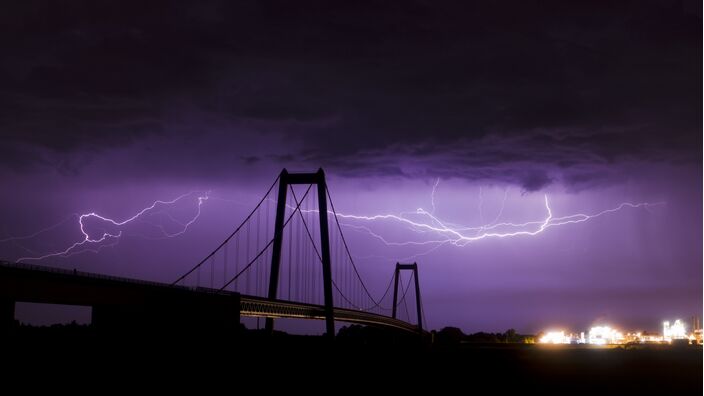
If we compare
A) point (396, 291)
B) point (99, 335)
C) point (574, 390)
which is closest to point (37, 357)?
point (99, 335)

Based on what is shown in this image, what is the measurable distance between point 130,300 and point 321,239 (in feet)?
70.9

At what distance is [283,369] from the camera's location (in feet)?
159

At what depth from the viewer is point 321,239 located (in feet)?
205

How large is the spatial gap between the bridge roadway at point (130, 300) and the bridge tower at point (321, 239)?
6.61ft

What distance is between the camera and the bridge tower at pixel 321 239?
61.5 m

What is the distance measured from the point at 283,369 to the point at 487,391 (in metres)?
13.4

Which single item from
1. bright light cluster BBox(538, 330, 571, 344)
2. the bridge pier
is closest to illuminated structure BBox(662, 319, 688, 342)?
bright light cluster BBox(538, 330, 571, 344)

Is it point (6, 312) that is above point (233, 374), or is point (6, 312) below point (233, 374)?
above

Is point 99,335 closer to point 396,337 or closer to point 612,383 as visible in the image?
point 612,383

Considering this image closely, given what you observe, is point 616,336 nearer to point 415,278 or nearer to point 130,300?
point 415,278

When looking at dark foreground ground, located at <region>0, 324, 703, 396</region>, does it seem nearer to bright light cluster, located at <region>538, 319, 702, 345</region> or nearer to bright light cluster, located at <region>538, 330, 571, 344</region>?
bright light cluster, located at <region>538, 319, 702, 345</region>

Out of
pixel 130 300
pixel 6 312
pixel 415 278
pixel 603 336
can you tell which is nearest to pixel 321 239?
pixel 130 300

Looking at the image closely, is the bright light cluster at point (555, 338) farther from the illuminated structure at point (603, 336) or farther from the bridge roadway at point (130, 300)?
the bridge roadway at point (130, 300)

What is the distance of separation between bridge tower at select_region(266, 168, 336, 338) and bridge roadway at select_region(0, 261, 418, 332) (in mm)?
2015
